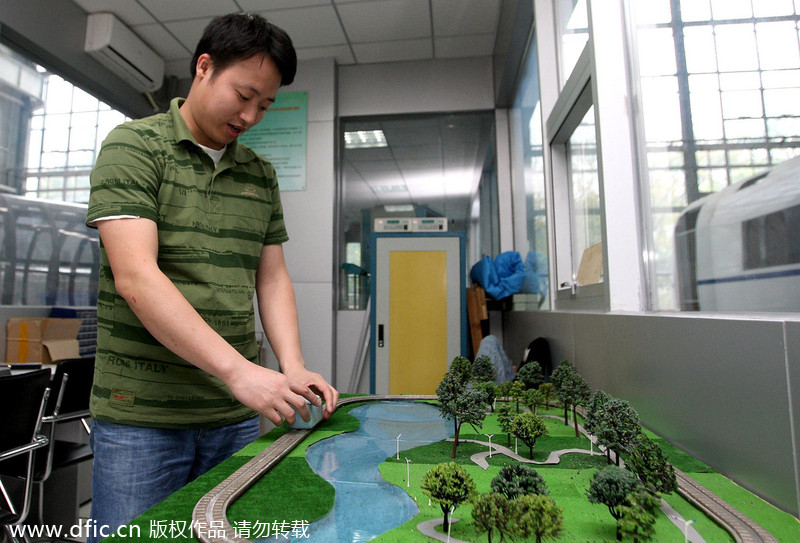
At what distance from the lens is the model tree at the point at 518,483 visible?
0.48m

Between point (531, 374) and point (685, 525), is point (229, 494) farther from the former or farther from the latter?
point (531, 374)

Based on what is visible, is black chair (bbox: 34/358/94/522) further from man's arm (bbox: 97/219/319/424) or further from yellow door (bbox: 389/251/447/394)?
yellow door (bbox: 389/251/447/394)

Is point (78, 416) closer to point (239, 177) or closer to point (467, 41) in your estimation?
point (239, 177)

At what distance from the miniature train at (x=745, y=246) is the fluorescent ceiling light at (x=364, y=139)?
2921 millimetres

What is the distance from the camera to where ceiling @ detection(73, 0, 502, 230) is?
2895mm

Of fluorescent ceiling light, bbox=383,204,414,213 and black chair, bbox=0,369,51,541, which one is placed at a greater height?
fluorescent ceiling light, bbox=383,204,414,213

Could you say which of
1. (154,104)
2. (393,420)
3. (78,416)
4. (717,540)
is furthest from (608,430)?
(154,104)

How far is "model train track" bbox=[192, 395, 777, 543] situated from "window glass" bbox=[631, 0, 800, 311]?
0.34 m

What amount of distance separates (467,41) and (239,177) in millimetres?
2789

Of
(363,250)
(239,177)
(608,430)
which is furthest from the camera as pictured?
(363,250)

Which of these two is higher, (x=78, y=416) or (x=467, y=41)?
(x=467, y=41)

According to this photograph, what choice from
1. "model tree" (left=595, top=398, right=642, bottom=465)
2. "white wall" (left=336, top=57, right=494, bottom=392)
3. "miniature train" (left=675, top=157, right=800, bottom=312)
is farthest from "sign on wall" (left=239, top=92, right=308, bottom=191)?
"model tree" (left=595, top=398, right=642, bottom=465)

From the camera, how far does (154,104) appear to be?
3.60 m

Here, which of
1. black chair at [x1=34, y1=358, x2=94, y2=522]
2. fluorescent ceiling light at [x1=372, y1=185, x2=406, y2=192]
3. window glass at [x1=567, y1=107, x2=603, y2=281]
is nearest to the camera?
window glass at [x1=567, y1=107, x2=603, y2=281]
